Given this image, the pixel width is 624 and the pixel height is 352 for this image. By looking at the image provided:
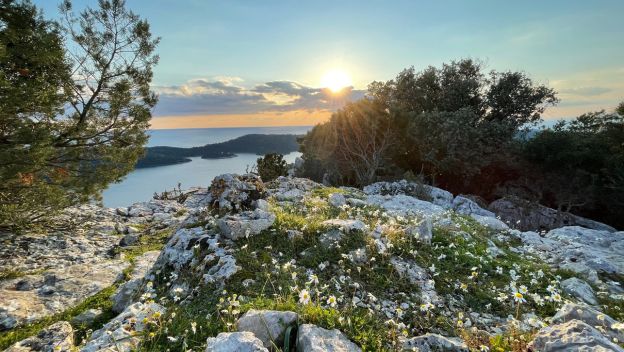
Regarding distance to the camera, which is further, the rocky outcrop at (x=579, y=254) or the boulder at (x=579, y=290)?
the rocky outcrop at (x=579, y=254)

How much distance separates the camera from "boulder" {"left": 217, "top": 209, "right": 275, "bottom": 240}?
7.35 m

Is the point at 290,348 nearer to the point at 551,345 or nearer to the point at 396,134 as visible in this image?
the point at 551,345

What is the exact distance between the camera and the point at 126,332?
4.12 meters

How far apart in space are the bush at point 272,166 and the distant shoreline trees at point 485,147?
312cm

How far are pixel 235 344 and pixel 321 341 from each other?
914 millimetres

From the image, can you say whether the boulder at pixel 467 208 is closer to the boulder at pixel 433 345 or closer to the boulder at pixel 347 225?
the boulder at pixel 347 225

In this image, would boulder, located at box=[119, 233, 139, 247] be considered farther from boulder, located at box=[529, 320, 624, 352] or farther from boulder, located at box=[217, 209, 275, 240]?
boulder, located at box=[529, 320, 624, 352]

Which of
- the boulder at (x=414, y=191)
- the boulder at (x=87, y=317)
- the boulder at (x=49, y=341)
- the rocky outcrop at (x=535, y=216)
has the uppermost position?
the boulder at (x=49, y=341)

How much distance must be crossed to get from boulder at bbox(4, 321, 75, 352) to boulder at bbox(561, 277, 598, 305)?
873 centimetres

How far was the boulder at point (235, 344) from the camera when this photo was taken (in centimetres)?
329

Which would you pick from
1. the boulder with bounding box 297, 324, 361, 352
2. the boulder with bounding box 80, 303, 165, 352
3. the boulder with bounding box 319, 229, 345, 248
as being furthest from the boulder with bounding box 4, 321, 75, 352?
the boulder with bounding box 319, 229, 345, 248

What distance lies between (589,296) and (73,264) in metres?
14.0

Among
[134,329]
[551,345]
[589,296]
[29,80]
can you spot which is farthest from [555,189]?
[29,80]

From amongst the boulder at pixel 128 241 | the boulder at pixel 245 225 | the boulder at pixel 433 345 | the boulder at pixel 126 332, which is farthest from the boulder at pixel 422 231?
the boulder at pixel 128 241
